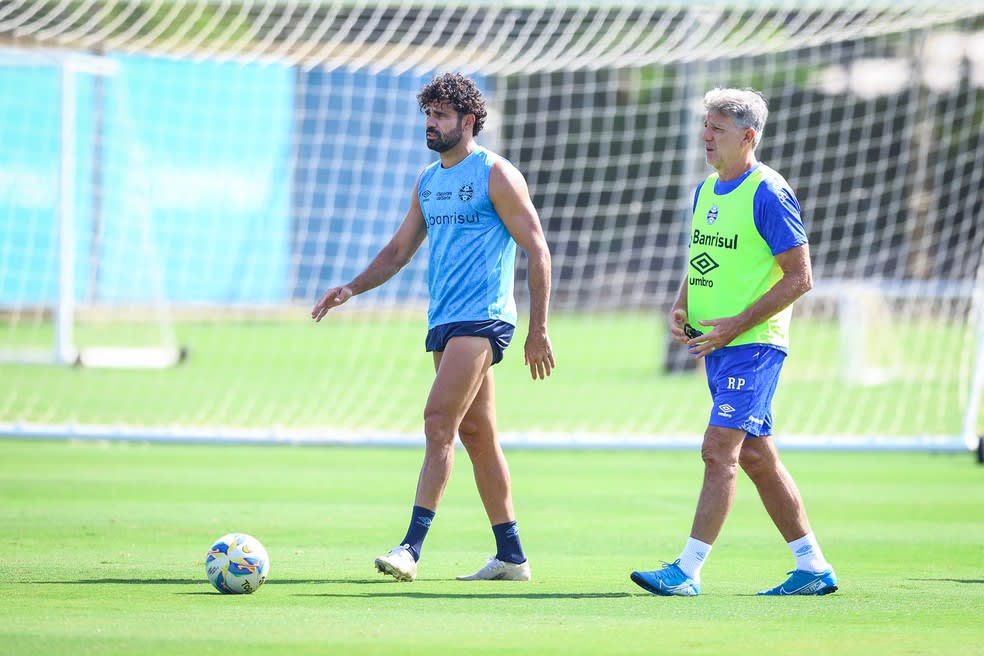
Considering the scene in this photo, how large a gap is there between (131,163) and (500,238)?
60.0ft

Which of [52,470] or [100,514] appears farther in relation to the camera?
[52,470]

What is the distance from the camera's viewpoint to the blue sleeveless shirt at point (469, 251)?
706 cm

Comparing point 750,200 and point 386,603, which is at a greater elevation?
point 750,200

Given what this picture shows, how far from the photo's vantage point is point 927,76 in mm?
31688

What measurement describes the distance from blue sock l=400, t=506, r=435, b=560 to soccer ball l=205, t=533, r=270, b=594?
27.7 inches

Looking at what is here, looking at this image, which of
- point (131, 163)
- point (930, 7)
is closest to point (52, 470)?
point (930, 7)

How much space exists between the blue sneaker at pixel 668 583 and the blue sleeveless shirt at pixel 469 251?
1.39 metres

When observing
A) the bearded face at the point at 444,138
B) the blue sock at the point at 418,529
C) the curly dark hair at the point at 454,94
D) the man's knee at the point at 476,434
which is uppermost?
the curly dark hair at the point at 454,94

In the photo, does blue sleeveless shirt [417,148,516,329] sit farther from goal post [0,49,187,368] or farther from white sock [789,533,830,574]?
goal post [0,49,187,368]

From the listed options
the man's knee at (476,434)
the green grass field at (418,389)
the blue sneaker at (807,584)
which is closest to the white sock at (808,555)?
the blue sneaker at (807,584)

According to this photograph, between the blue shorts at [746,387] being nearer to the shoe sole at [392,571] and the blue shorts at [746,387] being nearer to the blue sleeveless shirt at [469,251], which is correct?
the blue sleeveless shirt at [469,251]

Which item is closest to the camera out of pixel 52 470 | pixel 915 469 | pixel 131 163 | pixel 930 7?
pixel 52 470

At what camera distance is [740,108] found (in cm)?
666

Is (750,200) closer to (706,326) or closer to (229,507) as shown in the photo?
(706,326)
